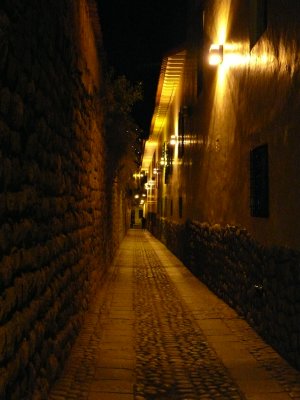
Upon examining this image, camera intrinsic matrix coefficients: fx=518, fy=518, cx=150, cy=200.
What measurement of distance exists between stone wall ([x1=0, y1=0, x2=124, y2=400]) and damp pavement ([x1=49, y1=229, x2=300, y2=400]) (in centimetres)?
27

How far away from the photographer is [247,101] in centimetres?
679

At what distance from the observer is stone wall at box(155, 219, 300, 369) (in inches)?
189

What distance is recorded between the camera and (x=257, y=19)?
→ 20.8 feet

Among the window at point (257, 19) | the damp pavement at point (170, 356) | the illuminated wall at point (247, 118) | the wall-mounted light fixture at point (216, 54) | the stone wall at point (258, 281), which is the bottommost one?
the damp pavement at point (170, 356)

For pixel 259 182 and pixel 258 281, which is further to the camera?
pixel 259 182

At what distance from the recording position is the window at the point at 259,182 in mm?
5855

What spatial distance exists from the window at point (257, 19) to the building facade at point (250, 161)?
1 cm

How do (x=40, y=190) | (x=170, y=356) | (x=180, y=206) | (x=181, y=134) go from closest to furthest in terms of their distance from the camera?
(x=40, y=190) < (x=170, y=356) < (x=181, y=134) < (x=180, y=206)

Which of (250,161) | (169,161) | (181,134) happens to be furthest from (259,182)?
(169,161)

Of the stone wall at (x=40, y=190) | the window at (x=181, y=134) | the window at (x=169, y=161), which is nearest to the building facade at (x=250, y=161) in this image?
the stone wall at (x=40, y=190)

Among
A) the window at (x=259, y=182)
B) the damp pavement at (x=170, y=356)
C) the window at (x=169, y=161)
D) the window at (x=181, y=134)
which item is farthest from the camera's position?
the window at (x=169, y=161)

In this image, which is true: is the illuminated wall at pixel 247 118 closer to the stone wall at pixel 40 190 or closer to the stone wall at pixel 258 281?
the stone wall at pixel 258 281

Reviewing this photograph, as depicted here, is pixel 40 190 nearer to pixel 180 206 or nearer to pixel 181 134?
pixel 181 134

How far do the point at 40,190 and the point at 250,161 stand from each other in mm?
3465
